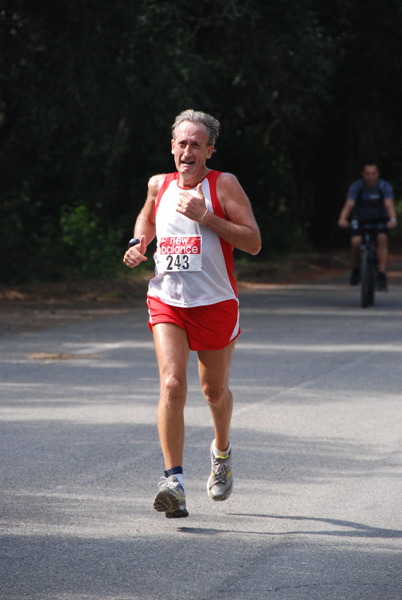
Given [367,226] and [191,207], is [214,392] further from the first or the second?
[367,226]

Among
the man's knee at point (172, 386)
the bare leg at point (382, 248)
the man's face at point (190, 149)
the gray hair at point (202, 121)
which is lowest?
the bare leg at point (382, 248)

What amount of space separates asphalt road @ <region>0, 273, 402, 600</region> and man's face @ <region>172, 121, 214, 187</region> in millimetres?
1688

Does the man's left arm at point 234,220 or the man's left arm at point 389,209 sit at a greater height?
the man's left arm at point 234,220

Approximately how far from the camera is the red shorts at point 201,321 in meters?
5.35

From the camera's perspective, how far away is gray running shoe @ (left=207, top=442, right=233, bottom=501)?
5465 mm

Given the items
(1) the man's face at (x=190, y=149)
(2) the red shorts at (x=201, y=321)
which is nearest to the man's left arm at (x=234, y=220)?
(1) the man's face at (x=190, y=149)

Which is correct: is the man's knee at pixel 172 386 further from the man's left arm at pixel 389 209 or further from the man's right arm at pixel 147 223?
the man's left arm at pixel 389 209

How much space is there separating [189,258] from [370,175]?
10.2 meters

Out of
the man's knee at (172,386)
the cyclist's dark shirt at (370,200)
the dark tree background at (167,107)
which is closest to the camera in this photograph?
the man's knee at (172,386)

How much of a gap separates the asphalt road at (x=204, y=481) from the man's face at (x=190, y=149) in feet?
5.54

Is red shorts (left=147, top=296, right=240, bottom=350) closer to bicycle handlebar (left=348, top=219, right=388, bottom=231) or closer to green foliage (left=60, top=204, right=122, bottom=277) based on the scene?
bicycle handlebar (left=348, top=219, right=388, bottom=231)

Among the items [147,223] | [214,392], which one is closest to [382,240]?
[147,223]

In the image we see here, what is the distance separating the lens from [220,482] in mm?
5473

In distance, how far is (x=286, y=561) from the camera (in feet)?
15.1
